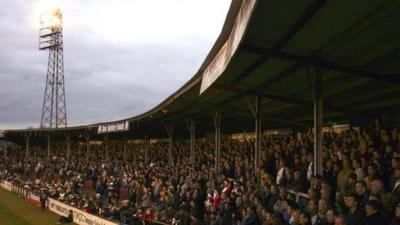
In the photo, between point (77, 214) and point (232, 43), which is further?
point (77, 214)

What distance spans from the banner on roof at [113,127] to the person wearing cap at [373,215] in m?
21.5

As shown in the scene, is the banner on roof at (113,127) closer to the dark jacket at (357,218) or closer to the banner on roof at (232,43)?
the banner on roof at (232,43)

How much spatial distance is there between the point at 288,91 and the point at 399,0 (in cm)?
875

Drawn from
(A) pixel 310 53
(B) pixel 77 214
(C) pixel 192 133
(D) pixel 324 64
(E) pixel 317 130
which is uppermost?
(A) pixel 310 53

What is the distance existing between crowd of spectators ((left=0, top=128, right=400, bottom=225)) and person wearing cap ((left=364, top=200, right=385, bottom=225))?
0.04ft

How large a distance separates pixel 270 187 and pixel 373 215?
15.3 feet

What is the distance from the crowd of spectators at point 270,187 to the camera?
8414 mm

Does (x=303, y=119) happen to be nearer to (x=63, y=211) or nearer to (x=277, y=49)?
(x=63, y=211)

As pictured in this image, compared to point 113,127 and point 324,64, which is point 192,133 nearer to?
point 113,127

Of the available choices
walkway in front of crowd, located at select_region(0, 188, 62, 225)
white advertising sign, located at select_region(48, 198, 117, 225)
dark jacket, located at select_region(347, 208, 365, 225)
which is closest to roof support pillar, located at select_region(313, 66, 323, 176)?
dark jacket, located at select_region(347, 208, 365, 225)

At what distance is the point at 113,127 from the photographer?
30141 millimetres

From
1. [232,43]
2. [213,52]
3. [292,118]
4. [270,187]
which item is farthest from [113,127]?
[232,43]

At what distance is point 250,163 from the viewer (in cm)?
1731

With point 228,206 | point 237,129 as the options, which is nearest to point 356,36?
point 228,206
